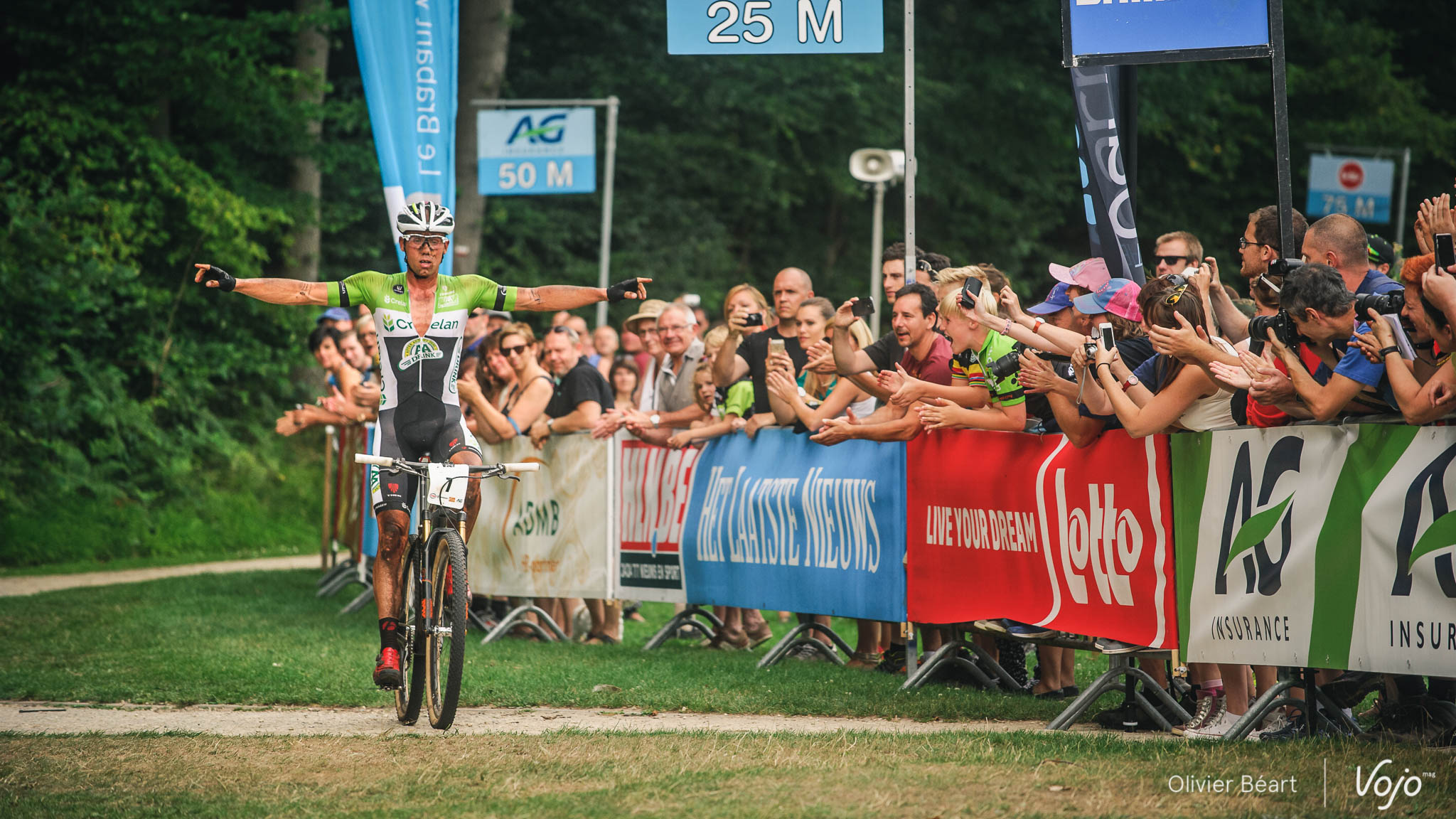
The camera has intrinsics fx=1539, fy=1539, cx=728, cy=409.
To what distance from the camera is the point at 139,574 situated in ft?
56.6

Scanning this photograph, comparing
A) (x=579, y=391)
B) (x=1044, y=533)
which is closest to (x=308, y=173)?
(x=579, y=391)

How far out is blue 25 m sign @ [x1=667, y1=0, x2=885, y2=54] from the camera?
9.38 metres

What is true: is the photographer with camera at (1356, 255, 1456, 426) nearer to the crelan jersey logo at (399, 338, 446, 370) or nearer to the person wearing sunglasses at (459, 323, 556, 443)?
the crelan jersey logo at (399, 338, 446, 370)

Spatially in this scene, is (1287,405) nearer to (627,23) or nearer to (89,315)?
(89,315)

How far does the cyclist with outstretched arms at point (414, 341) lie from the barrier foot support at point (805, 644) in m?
2.34

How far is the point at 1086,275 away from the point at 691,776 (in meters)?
3.72

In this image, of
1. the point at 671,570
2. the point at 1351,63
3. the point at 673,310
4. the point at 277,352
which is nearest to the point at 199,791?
the point at 671,570

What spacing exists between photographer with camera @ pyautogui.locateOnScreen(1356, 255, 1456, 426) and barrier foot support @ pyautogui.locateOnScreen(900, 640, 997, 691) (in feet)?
10.3

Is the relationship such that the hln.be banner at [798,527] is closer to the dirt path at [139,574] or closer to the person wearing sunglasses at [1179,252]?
the person wearing sunglasses at [1179,252]

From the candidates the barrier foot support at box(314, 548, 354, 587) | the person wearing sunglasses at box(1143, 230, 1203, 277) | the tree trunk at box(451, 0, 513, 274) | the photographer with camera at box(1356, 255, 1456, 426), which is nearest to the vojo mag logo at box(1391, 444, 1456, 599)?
the photographer with camera at box(1356, 255, 1456, 426)

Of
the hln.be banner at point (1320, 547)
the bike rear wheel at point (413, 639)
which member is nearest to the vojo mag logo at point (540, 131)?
the bike rear wheel at point (413, 639)

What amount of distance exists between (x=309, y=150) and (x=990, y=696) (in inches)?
716

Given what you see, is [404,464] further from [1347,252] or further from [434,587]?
[1347,252]

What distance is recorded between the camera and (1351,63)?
3294 cm
